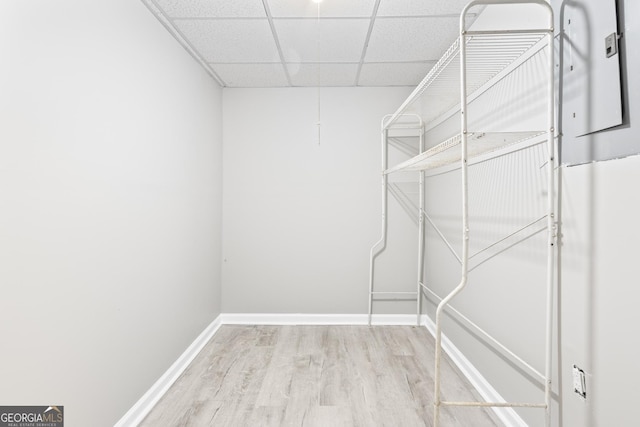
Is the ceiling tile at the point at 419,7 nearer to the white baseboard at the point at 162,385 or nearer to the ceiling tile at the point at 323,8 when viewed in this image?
the ceiling tile at the point at 323,8

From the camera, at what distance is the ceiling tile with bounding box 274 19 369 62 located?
6.80ft

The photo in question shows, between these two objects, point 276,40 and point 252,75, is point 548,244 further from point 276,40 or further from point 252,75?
point 252,75

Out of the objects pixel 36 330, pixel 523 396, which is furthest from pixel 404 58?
pixel 36 330

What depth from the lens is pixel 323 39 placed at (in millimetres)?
2268

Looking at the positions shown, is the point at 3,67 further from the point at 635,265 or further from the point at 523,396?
the point at 523,396

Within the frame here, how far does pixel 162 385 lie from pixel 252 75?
2320mm

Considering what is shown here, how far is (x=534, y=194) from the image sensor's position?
1452mm

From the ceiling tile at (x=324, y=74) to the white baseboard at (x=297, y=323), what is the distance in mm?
2067

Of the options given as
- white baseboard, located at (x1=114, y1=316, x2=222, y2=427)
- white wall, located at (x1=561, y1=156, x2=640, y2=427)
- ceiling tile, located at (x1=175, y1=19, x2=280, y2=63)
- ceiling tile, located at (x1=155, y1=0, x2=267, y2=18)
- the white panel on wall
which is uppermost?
ceiling tile, located at (x1=175, y1=19, x2=280, y2=63)

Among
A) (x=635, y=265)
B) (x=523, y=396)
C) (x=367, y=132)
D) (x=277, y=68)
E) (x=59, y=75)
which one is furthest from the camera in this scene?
(x=367, y=132)

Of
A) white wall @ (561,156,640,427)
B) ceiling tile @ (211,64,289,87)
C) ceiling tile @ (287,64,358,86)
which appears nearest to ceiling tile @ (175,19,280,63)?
ceiling tile @ (211,64,289,87)

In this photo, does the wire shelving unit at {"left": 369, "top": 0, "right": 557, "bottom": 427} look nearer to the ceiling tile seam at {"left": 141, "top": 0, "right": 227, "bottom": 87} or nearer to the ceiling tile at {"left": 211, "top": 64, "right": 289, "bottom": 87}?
the ceiling tile at {"left": 211, "top": 64, "right": 289, "bottom": 87}

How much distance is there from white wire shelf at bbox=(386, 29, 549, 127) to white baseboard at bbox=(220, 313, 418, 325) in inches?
72.8

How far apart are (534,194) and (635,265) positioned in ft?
1.73
